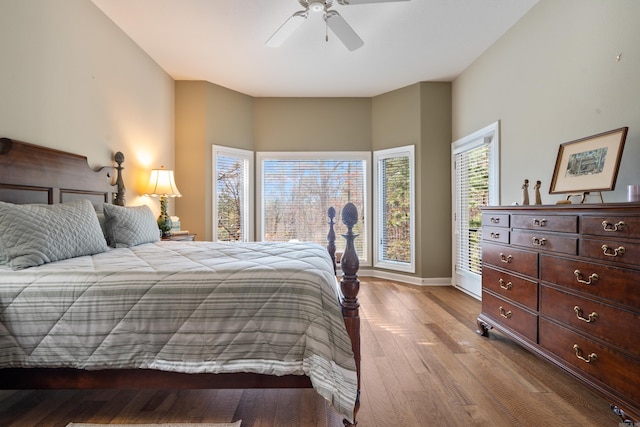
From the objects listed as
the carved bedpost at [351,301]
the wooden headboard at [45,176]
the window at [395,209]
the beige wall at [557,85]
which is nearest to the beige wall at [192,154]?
the wooden headboard at [45,176]

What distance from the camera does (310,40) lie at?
339 cm

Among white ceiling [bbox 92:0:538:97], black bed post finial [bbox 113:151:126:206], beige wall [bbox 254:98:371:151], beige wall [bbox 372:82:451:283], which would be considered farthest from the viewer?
beige wall [bbox 254:98:371:151]

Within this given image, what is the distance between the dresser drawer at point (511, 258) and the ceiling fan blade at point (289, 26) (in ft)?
7.82

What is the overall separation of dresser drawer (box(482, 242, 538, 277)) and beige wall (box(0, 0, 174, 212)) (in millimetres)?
3587

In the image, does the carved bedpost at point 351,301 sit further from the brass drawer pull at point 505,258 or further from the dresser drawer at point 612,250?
the brass drawer pull at point 505,258

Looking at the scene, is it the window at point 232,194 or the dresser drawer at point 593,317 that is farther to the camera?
the window at point 232,194

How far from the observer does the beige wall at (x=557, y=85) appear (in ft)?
6.68

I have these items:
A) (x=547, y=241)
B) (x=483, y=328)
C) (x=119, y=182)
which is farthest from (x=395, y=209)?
(x=119, y=182)

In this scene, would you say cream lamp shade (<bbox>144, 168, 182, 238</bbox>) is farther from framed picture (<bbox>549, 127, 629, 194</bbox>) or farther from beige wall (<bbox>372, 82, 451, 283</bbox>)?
framed picture (<bbox>549, 127, 629, 194</bbox>)

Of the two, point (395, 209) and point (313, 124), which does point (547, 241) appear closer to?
point (395, 209)

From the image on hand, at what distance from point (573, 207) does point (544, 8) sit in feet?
6.63

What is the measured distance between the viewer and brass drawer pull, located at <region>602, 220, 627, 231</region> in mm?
1540

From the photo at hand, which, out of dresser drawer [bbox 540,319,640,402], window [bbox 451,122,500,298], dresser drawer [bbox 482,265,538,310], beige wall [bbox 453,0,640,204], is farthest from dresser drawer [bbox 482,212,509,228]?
window [bbox 451,122,500,298]

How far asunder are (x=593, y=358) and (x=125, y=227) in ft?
10.5
